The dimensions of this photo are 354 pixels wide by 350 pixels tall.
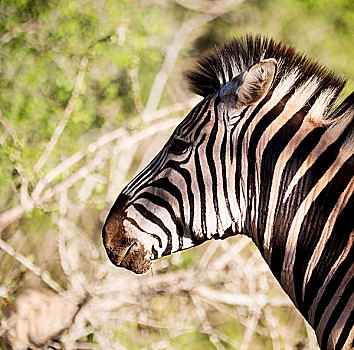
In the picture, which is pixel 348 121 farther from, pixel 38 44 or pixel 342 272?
pixel 38 44

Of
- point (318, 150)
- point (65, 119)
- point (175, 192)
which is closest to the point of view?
point (318, 150)

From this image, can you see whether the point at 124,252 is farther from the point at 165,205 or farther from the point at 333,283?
the point at 333,283

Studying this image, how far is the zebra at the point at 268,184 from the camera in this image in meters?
2.53

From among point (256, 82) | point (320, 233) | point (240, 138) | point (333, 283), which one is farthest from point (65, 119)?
point (333, 283)

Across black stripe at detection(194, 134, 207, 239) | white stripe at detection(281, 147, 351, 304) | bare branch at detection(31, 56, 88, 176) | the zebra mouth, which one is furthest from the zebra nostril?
bare branch at detection(31, 56, 88, 176)

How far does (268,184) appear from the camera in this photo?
2633 millimetres

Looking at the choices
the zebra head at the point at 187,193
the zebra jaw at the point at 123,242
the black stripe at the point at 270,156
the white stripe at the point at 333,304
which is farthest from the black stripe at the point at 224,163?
the white stripe at the point at 333,304

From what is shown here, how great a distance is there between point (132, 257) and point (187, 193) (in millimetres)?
407

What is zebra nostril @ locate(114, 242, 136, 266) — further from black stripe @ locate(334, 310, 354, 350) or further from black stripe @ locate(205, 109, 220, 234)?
black stripe @ locate(334, 310, 354, 350)

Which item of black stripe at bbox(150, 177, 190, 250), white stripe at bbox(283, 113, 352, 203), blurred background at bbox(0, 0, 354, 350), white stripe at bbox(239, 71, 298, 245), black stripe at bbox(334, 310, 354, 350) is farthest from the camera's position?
blurred background at bbox(0, 0, 354, 350)

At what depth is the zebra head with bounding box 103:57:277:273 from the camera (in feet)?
8.94

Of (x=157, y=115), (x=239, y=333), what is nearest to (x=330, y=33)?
(x=157, y=115)

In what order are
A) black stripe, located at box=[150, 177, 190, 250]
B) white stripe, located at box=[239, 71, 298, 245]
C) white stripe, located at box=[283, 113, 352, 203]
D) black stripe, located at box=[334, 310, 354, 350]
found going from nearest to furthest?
black stripe, located at box=[334, 310, 354, 350] → white stripe, located at box=[283, 113, 352, 203] → white stripe, located at box=[239, 71, 298, 245] → black stripe, located at box=[150, 177, 190, 250]

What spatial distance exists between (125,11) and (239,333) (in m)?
3.75
